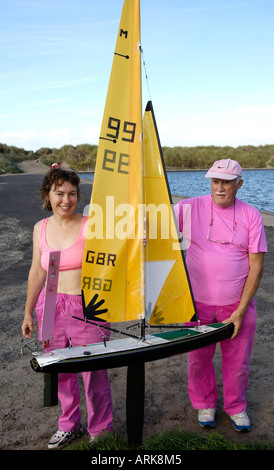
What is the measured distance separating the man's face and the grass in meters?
1.71

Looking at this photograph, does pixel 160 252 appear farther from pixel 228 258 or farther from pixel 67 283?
pixel 67 283

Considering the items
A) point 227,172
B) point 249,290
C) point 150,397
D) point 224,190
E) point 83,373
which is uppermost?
point 227,172

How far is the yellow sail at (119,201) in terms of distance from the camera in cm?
282

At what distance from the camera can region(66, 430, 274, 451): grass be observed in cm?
315

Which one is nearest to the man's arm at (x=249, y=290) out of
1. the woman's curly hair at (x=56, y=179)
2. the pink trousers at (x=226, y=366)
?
the pink trousers at (x=226, y=366)

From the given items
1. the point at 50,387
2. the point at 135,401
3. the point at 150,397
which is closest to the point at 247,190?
the point at 150,397

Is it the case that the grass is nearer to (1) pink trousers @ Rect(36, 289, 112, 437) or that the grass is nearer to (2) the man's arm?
(1) pink trousers @ Rect(36, 289, 112, 437)

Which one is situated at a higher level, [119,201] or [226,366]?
[119,201]

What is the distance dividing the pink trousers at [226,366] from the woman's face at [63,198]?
1254 millimetres

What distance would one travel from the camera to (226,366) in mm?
3635

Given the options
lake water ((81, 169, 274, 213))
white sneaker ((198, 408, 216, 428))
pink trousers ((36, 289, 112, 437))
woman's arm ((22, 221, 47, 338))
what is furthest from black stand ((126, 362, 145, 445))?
lake water ((81, 169, 274, 213))

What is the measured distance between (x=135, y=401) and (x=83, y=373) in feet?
1.41

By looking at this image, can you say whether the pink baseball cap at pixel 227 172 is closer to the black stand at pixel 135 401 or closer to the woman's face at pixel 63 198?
the woman's face at pixel 63 198
